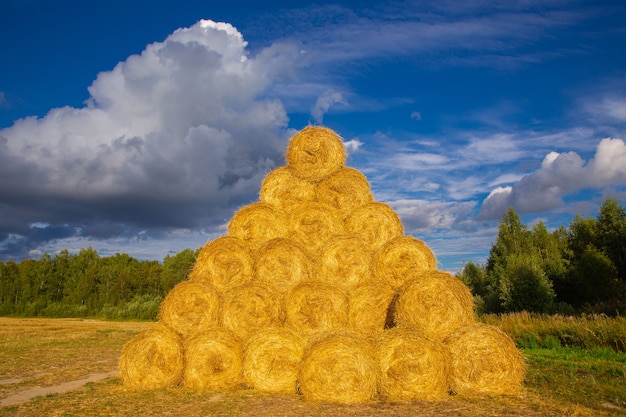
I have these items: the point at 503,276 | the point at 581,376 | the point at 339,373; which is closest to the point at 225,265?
the point at 339,373

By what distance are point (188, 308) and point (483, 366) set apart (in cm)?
615

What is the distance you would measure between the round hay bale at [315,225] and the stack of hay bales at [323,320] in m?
0.03

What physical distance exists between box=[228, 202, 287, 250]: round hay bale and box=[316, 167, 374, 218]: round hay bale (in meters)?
1.47

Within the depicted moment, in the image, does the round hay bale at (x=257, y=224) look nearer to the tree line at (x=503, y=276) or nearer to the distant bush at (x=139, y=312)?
the tree line at (x=503, y=276)

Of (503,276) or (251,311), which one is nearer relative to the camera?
(251,311)

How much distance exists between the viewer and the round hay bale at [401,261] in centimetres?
1011

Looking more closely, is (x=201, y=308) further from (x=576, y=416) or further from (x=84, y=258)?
(x=84, y=258)

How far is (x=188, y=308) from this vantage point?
32.1 feet

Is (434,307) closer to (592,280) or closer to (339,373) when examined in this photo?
(339,373)

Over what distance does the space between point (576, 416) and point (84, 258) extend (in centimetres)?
10426

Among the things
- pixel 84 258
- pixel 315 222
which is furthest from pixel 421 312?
pixel 84 258

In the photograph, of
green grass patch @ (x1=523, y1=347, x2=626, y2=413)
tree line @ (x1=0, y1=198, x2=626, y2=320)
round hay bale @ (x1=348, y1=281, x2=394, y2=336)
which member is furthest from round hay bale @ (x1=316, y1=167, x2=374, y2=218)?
tree line @ (x1=0, y1=198, x2=626, y2=320)

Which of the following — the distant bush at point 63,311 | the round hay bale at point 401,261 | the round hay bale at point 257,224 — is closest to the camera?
the round hay bale at point 401,261

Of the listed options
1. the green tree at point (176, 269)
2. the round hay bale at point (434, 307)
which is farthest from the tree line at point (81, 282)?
the round hay bale at point (434, 307)
